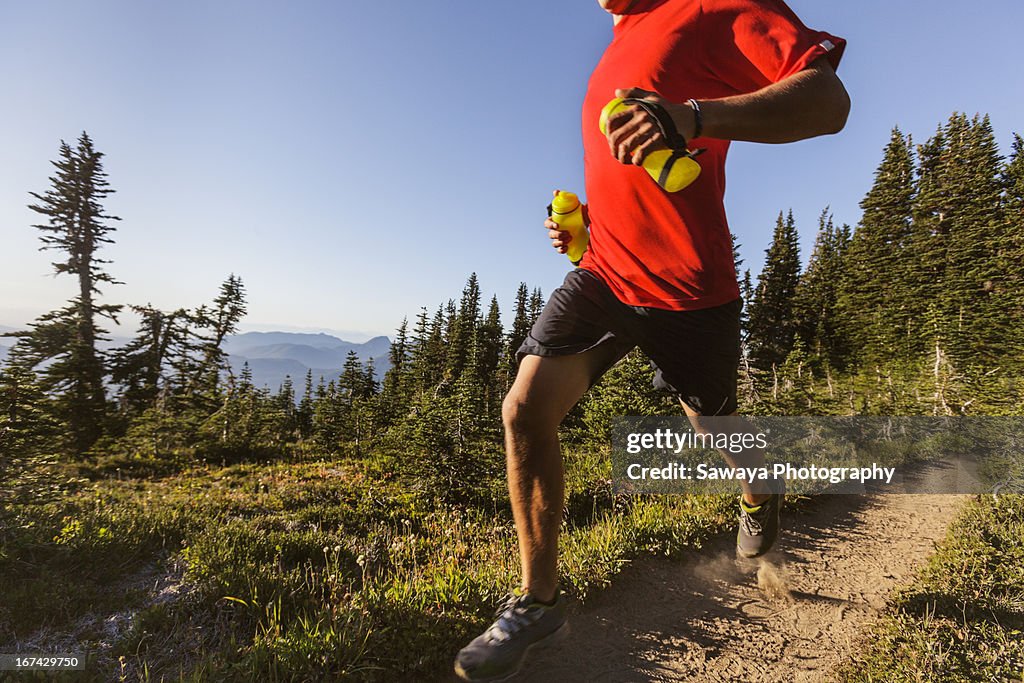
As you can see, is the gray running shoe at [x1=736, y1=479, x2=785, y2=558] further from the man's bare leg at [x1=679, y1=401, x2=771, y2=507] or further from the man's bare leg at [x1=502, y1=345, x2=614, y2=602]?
the man's bare leg at [x1=502, y1=345, x2=614, y2=602]

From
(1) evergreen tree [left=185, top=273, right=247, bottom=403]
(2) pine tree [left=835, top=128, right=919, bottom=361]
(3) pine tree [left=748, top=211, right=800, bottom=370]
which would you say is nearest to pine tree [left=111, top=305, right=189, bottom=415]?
(1) evergreen tree [left=185, top=273, right=247, bottom=403]

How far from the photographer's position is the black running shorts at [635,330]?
2.21 metres

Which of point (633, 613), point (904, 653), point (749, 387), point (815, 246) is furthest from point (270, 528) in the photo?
point (815, 246)

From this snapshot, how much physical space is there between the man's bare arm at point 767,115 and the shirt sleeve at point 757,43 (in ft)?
0.27

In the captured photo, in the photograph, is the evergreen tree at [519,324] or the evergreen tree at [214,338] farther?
the evergreen tree at [519,324]

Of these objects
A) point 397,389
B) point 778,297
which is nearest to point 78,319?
point 397,389

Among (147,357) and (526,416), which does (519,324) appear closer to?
(147,357)

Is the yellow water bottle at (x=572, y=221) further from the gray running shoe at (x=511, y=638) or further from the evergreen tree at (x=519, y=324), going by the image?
the evergreen tree at (x=519, y=324)

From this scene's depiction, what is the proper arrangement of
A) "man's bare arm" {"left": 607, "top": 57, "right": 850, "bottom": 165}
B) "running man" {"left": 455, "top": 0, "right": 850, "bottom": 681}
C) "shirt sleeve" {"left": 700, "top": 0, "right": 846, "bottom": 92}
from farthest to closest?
"running man" {"left": 455, "top": 0, "right": 850, "bottom": 681} → "shirt sleeve" {"left": 700, "top": 0, "right": 846, "bottom": 92} → "man's bare arm" {"left": 607, "top": 57, "right": 850, "bottom": 165}

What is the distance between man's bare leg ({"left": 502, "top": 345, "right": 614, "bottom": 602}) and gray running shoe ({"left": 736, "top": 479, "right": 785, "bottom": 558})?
1687mm

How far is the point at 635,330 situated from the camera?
2.27m

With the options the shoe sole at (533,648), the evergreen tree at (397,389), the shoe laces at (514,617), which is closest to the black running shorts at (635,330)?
the shoe laces at (514,617)

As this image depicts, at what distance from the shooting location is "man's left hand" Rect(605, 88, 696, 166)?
4.50 feet
